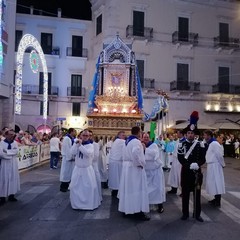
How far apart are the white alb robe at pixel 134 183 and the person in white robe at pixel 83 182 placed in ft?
3.06

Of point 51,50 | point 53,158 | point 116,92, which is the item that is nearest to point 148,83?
point 51,50

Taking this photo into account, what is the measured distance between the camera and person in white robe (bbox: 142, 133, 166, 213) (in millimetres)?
7945

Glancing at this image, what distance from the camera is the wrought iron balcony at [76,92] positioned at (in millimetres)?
31675

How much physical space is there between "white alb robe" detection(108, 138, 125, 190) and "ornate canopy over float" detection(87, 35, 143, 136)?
6.65 meters

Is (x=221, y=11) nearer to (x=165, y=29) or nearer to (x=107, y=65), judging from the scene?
(x=165, y=29)

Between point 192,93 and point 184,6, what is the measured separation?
7.86 meters

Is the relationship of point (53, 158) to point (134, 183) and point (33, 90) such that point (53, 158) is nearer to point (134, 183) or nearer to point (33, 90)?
point (134, 183)

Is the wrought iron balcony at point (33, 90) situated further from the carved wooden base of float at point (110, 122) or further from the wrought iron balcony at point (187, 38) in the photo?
the carved wooden base of float at point (110, 122)

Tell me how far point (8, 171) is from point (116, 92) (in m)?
9.86

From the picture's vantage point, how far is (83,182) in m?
8.15

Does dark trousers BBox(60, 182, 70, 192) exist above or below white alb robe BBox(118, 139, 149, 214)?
below

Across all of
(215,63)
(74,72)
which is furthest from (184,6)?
(74,72)

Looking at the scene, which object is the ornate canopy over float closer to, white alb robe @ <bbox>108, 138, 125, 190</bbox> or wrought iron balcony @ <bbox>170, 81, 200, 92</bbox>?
white alb robe @ <bbox>108, 138, 125, 190</bbox>

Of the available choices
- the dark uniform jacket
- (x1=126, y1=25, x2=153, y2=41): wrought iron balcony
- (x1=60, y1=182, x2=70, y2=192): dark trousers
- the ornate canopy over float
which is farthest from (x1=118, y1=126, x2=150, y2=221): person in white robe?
(x1=126, y1=25, x2=153, y2=41): wrought iron balcony
